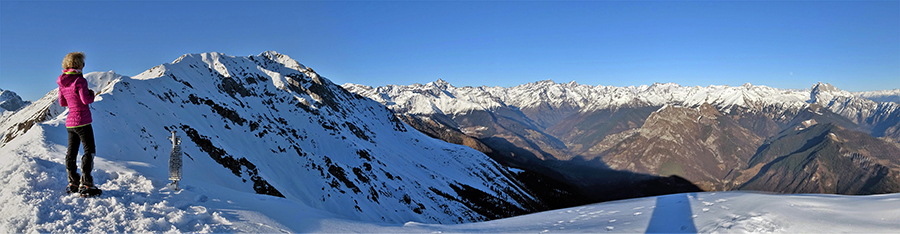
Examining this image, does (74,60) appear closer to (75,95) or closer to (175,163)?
(75,95)

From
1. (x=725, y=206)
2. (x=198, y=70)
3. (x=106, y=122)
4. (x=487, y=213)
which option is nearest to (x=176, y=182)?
(x=725, y=206)

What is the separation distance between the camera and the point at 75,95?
442 inches

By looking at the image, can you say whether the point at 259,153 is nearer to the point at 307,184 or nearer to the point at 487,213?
the point at 307,184

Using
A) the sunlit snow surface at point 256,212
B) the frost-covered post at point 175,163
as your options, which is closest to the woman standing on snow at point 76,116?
the sunlit snow surface at point 256,212

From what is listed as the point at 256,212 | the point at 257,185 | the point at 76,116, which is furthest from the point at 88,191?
the point at 257,185

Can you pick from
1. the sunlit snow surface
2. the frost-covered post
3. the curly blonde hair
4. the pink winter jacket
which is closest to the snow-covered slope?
the sunlit snow surface

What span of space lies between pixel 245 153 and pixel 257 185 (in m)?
15.3

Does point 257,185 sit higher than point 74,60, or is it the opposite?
point 257,185

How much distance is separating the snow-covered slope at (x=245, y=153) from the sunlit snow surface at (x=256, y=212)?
3.2 inches

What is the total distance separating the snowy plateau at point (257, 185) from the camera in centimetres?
1148

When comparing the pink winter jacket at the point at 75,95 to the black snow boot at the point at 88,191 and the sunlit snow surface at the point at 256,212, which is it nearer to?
the black snow boot at the point at 88,191

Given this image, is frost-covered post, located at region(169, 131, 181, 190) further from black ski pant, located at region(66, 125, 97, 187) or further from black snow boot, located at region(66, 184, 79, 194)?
black snow boot, located at region(66, 184, 79, 194)

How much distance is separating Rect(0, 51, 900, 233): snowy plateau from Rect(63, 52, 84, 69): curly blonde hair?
380 centimetres

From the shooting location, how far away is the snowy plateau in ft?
37.7
